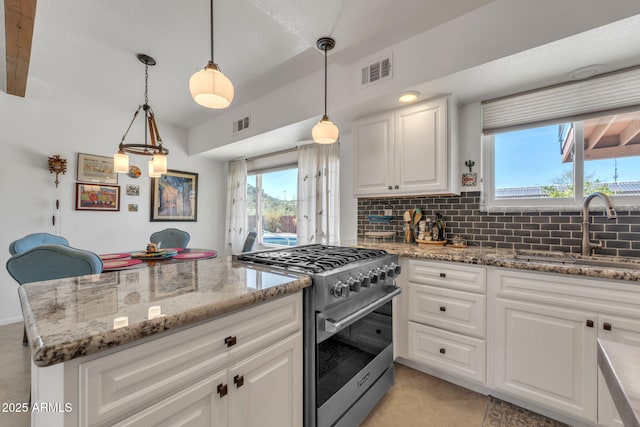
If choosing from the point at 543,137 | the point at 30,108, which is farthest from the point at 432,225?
the point at 30,108

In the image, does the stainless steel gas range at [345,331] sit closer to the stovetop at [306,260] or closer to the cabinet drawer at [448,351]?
the stovetop at [306,260]

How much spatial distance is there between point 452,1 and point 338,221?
88.0 inches

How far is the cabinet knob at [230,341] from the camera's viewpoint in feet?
3.05

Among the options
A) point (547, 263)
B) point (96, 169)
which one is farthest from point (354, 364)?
point (96, 169)

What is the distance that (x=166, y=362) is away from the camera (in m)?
0.79

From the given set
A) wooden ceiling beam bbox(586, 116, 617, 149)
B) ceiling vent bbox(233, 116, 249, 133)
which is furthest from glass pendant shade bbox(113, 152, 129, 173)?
wooden ceiling beam bbox(586, 116, 617, 149)

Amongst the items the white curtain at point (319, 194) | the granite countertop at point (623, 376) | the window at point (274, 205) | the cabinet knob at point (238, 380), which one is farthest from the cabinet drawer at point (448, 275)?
the window at point (274, 205)

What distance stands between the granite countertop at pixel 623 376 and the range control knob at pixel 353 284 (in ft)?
2.92

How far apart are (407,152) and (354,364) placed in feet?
5.62

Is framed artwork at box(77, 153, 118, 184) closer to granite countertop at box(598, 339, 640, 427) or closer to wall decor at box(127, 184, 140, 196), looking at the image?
wall decor at box(127, 184, 140, 196)

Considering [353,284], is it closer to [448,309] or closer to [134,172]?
[448,309]

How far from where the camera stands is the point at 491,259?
172cm

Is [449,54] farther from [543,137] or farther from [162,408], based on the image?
[162,408]

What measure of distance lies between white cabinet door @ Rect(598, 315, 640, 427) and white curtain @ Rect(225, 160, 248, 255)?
4205 mm
